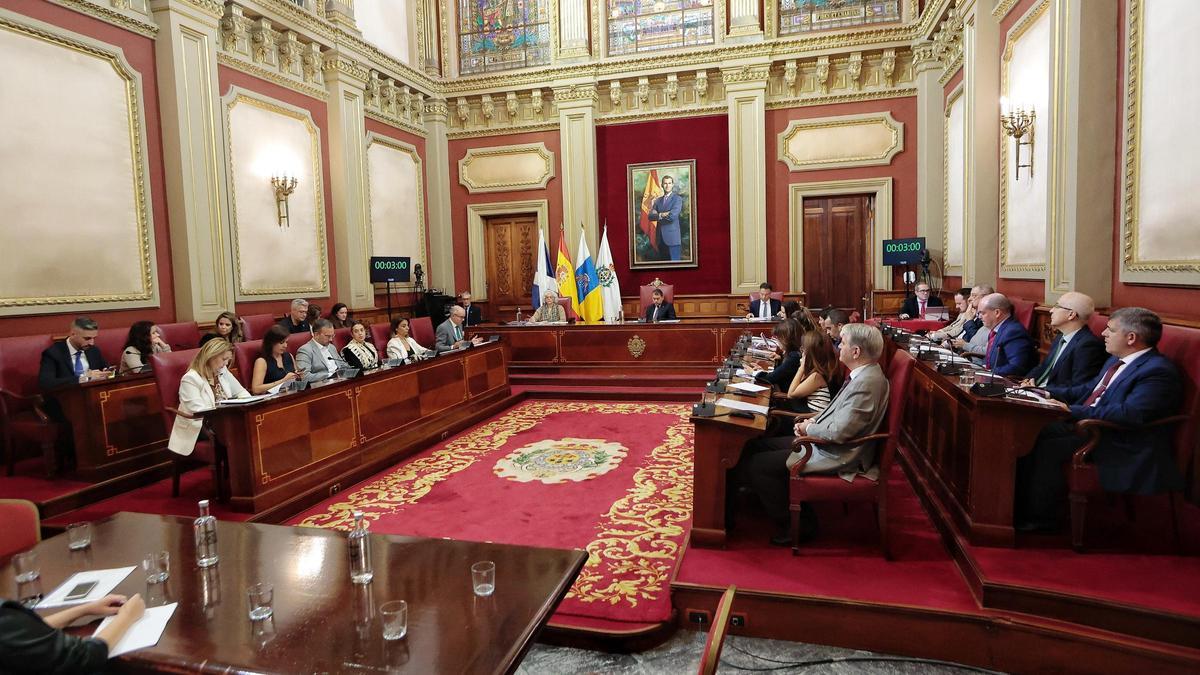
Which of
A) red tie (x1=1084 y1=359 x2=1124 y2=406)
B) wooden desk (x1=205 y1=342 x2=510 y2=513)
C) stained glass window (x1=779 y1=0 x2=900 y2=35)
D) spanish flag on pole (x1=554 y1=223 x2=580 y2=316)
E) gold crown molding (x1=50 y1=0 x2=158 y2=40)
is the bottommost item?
wooden desk (x1=205 y1=342 x2=510 y2=513)

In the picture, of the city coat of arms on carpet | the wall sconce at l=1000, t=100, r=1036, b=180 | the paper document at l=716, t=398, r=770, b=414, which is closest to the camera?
the paper document at l=716, t=398, r=770, b=414

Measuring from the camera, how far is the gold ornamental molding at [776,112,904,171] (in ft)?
33.4

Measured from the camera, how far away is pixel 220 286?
7125 mm

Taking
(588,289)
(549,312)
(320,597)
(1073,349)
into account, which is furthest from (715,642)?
(588,289)

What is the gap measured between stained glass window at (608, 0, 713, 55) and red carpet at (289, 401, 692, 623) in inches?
292

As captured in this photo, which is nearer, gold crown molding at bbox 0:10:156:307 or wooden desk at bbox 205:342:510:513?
wooden desk at bbox 205:342:510:513

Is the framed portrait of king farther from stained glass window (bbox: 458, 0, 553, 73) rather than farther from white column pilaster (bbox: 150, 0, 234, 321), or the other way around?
white column pilaster (bbox: 150, 0, 234, 321)

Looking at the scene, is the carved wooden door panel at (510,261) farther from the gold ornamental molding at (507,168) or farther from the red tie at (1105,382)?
the red tie at (1105,382)

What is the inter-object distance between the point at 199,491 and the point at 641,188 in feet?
27.8

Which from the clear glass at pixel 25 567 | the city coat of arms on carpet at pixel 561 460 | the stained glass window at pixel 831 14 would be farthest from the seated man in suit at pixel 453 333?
the stained glass window at pixel 831 14

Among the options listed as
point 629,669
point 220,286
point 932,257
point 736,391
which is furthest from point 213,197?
point 932,257

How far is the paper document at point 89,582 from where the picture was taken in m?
1.82

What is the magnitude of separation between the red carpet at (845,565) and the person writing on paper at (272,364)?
3592 mm

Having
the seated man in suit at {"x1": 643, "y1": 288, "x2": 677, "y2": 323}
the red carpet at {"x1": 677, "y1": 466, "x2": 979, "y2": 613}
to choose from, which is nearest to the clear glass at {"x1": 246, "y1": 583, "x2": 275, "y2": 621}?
the red carpet at {"x1": 677, "y1": 466, "x2": 979, "y2": 613}
